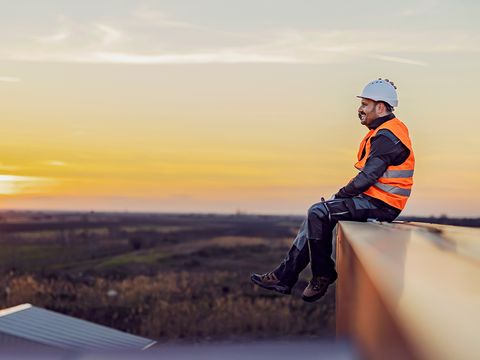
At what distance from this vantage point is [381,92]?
683cm

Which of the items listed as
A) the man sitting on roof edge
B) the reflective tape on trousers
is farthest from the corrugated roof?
the reflective tape on trousers

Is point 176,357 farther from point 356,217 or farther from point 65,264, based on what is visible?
point 65,264

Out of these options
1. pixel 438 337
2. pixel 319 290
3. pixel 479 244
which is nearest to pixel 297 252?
pixel 319 290

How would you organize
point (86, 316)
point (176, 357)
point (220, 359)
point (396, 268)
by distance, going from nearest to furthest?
point (176, 357) → point (220, 359) → point (396, 268) → point (86, 316)

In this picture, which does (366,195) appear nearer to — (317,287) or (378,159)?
(378,159)

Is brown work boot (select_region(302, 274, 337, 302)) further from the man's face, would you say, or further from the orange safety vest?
the man's face

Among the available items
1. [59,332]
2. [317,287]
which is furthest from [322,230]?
[59,332]

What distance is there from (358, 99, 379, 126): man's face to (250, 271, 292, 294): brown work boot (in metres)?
1.39

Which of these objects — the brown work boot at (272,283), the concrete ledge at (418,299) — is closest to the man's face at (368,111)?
the brown work boot at (272,283)

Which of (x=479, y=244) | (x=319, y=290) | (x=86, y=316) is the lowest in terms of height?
(x=86, y=316)

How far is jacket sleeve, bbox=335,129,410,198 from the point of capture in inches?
259

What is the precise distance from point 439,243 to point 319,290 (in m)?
2.05

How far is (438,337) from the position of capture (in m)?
1.50

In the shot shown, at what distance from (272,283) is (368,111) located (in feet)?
4.94
